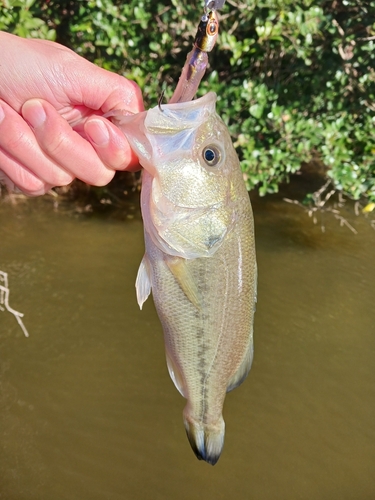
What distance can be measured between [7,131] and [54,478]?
2478 millimetres

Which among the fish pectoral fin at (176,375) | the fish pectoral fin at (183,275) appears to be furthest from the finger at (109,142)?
the fish pectoral fin at (176,375)

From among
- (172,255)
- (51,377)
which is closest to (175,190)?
(172,255)

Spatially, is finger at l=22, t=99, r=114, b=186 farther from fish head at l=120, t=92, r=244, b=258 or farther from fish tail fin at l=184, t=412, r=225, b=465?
fish tail fin at l=184, t=412, r=225, b=465

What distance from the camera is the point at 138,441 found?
136 inches

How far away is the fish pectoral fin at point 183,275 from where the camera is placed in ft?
5.78

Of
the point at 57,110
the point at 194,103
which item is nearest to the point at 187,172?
the point at 194,103

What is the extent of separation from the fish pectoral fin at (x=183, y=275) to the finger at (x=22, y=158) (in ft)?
1.55

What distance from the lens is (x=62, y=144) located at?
1595mm

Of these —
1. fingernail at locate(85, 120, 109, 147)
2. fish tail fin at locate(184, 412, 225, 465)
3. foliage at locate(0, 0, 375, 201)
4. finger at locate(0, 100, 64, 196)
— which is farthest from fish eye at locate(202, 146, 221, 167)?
foliage at locate(0, 0, 375, 201)

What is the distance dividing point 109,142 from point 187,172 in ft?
0.90

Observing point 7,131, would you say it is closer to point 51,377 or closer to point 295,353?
point 51,377

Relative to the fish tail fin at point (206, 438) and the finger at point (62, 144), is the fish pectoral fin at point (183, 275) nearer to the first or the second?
the finger at point (62, 144)

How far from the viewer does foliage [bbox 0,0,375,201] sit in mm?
4871

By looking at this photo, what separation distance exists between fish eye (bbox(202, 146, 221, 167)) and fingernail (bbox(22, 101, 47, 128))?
524 mm
